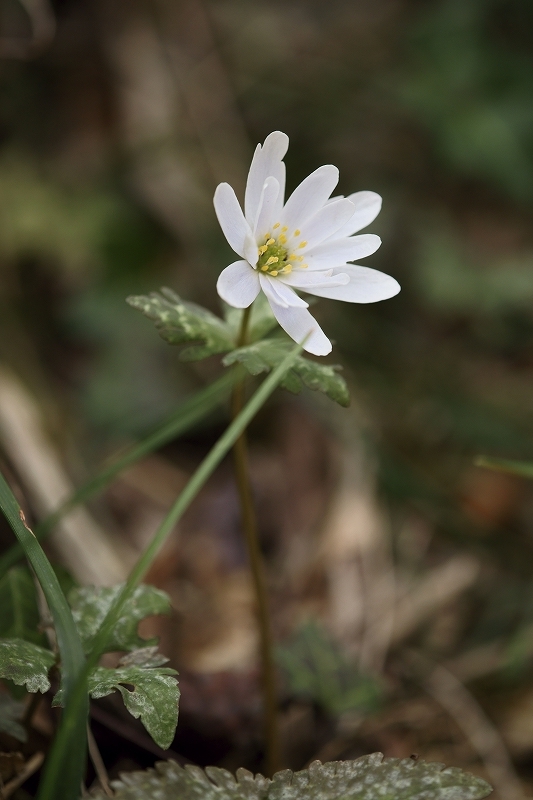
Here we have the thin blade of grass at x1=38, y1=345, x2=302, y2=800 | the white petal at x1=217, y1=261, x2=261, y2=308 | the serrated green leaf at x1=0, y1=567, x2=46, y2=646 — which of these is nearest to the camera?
the thin blade of grass at x1=38, y1=345, x2=302, y2=800

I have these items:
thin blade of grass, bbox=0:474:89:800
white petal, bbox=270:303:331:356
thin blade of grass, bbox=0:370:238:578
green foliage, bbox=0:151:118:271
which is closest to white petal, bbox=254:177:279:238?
white petal, bbox=270:303:331:356

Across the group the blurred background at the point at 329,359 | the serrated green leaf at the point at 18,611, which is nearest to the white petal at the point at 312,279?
the serrated green leaf at the point at 18,611

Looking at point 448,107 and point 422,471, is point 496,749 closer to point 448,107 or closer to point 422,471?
point 422,471

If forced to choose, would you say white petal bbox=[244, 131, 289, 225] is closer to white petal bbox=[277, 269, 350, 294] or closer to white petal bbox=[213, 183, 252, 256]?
white petal bbox=[213, 183, 252, 256]

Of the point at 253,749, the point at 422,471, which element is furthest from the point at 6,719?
the point at 422,471

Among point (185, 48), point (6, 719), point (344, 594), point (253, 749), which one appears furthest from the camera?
point (185, 48)

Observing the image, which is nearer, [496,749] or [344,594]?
[496,749]

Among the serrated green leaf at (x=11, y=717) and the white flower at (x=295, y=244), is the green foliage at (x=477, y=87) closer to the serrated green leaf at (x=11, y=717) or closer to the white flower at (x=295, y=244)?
the white flower at (x=295, y=244)
